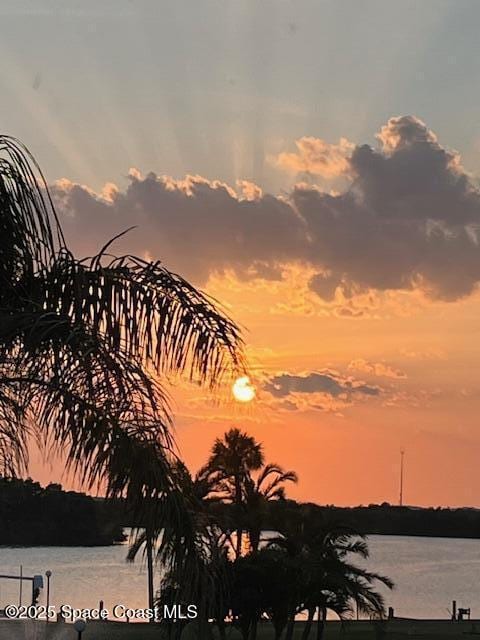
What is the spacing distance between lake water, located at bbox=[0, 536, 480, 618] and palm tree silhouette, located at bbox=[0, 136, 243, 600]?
63.6 meters

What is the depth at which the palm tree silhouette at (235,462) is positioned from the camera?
5241cm

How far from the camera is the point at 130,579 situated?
123250 millimetres

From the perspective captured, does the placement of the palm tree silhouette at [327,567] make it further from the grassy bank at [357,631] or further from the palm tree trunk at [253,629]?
the grassy bank at [357,631]

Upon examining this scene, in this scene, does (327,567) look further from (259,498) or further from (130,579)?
(130,579)

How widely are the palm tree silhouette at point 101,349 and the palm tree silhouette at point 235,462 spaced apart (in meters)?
43.5

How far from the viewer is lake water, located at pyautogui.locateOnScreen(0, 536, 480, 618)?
95.8 metres

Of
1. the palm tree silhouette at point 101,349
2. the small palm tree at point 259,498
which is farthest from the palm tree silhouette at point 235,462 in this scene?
the palm tree silhouette at point 101,349

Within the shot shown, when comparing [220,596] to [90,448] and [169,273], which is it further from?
[169,273]

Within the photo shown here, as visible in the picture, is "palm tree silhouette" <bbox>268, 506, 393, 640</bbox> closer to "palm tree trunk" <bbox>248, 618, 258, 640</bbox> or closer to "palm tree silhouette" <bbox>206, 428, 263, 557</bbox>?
"palm tree trunk" <bbox>248, 618, 258, 640</bbox>

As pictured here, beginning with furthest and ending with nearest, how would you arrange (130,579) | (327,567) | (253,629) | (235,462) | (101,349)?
(130,579)
(235,462)
(253,629)
(327,567)
(101,349)

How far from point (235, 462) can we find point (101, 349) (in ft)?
153

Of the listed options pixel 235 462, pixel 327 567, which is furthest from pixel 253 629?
pixel 235 462

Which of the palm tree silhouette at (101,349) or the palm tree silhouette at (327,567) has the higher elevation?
the palm tree silhouette at (101,349)

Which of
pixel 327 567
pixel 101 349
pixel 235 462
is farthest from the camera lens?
pixel 235 462
